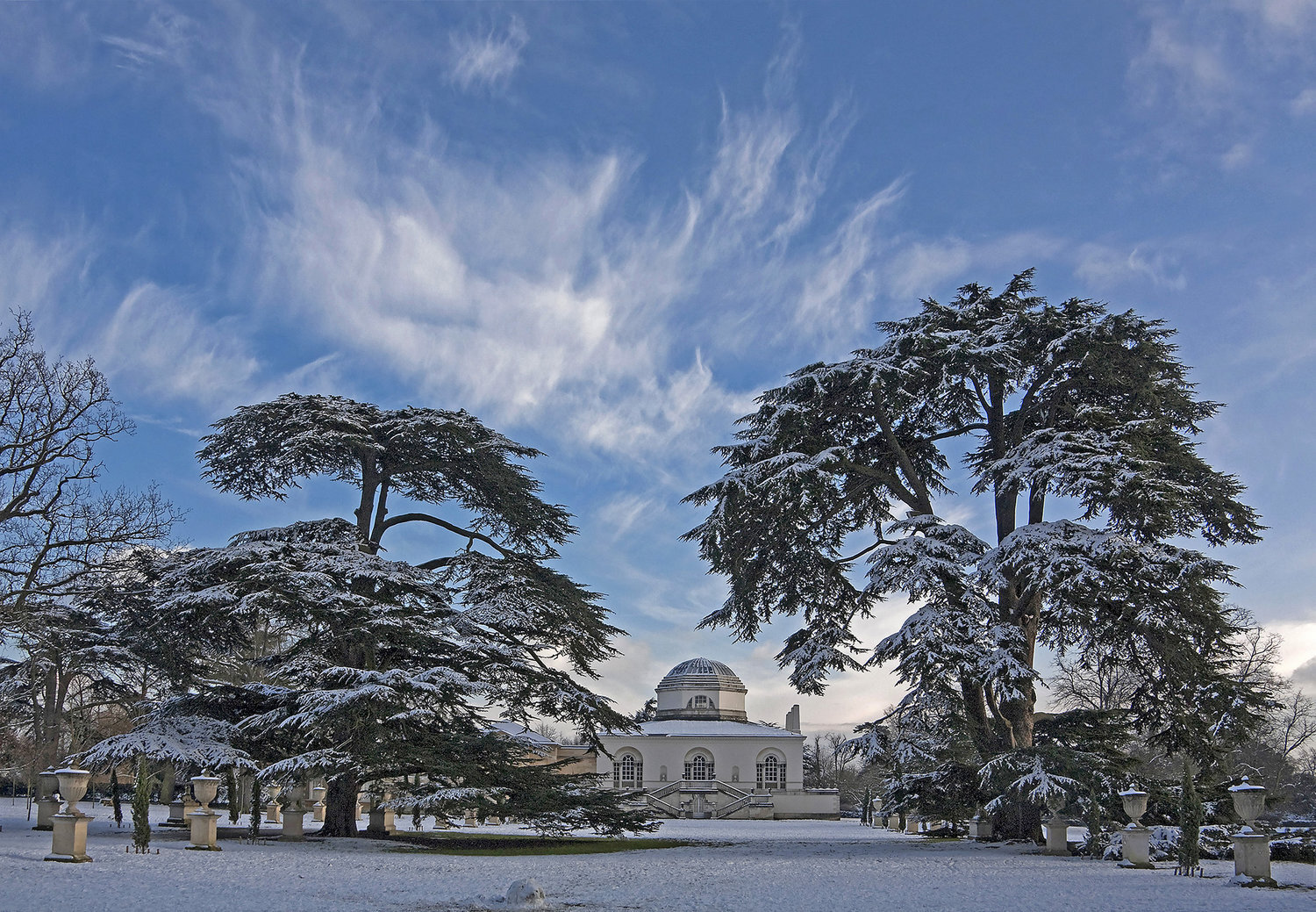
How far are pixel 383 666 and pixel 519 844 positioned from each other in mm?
4978

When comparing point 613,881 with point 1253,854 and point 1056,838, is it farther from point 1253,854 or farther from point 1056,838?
point 1056,838

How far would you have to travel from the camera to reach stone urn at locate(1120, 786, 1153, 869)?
51.7ft

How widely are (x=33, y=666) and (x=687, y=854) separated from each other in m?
13.9

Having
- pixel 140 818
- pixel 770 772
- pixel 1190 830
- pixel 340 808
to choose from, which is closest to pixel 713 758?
pixel 770 772

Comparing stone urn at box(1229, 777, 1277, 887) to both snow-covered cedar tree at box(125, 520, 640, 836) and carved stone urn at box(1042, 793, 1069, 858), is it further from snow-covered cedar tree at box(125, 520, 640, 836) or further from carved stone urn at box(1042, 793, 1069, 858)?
snow-covered cedar tree at box(125, 520, 640, 836)

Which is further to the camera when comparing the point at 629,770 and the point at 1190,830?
the point at 629,770

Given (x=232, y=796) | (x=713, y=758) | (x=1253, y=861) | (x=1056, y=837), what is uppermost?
(x=1253, y=861)

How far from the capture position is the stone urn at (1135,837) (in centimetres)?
1577

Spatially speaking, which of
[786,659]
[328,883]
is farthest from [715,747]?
[328,883]

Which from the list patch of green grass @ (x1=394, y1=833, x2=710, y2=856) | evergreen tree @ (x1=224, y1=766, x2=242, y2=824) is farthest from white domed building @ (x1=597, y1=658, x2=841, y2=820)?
Answer: patch of green grass @ (x1=394, y1=833, x2=710, y2=856)

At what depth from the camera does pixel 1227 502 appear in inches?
767

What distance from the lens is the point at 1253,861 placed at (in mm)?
12984

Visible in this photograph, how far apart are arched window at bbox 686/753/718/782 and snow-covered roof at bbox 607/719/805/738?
1.54 meters

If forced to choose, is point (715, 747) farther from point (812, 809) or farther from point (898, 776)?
point (898, 776)
